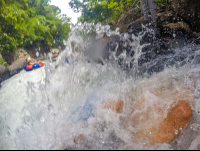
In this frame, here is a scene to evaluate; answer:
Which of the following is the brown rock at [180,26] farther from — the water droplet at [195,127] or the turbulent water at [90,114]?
the water droplet at [195,127]

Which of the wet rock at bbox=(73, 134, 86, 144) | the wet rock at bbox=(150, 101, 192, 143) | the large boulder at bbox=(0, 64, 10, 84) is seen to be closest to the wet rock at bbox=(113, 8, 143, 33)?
the wet rock at bbox=(150, 101, 192, 143)

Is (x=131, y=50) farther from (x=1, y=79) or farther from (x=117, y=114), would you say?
(x=1, y=79)

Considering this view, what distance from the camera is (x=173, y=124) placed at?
5.97 ft

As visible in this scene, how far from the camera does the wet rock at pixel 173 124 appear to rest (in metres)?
1.69

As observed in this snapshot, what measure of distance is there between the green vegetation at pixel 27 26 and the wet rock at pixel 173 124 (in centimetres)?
1343

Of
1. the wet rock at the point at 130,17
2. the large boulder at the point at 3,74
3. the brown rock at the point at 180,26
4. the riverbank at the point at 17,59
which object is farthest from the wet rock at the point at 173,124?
the large boulder at the point at 3,74

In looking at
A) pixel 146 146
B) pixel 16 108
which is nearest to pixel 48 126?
pixel 146 146

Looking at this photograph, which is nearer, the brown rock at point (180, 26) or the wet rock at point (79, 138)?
the wet rock at point (79, 138)

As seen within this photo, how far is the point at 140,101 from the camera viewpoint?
7.57 feet

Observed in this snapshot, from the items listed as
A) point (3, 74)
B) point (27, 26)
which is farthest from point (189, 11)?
point (27, 26)

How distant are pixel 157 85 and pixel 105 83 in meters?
1.27

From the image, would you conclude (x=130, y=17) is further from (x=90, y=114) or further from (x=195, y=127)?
(x=195, y=127)

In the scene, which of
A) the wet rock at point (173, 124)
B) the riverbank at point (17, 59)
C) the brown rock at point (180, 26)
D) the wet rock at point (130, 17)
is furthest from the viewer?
the riverbank at point (17, 59)

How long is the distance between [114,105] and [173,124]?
36.6 inches
